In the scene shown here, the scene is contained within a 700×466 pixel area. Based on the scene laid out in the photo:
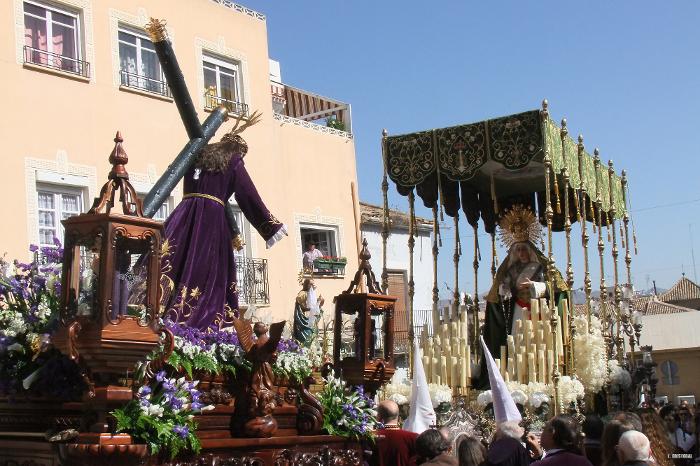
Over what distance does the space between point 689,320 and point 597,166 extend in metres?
23.8

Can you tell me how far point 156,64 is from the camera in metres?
16.1

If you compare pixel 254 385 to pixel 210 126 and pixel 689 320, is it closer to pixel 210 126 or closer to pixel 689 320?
pixel 210 126

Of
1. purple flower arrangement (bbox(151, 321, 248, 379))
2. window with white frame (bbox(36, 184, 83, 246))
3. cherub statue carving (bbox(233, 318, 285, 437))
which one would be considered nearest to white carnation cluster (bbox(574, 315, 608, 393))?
cherub statue carving (bbox(233, 318, 285, 437))

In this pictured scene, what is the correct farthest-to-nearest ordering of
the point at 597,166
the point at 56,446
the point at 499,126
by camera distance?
the point at 597,166, the point at 499,126, the point at 56,446

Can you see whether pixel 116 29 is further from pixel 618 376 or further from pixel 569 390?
pixel 618 376

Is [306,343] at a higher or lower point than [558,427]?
higher

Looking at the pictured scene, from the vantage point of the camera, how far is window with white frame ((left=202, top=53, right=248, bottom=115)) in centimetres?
1712

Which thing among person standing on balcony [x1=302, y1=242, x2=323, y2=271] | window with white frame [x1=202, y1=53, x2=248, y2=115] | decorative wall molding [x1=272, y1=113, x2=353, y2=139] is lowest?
person standing on balcony [x1=302, y1=242, x2=323, y2=271]

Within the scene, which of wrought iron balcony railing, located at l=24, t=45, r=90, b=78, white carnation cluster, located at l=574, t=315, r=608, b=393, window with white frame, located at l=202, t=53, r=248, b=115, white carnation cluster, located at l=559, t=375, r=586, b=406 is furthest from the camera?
window with white frame, located at l=202, t=53, r=248, b=115

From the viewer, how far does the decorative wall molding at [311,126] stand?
18542mm

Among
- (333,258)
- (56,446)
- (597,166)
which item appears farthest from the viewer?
(333,258)

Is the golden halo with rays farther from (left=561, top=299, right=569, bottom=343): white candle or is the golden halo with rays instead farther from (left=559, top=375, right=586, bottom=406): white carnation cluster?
(left=559, top=375, right=586, bottom=406): white carnation cluster

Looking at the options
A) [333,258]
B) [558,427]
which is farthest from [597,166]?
[558,427]

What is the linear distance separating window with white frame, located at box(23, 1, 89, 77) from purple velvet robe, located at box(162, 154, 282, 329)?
798 cm
